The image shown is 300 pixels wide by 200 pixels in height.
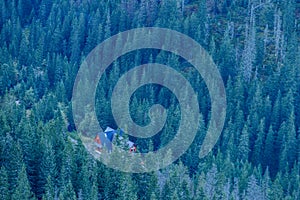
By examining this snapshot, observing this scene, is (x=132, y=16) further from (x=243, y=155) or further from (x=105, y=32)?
(x=243, y=155)

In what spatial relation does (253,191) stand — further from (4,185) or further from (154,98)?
(4,185)

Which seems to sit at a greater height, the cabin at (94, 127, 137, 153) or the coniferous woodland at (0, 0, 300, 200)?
the coniferous woodland at (0, 0, 300, 200)

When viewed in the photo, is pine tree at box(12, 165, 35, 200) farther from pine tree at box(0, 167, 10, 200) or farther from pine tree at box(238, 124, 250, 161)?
pine tree at box(238, 124, 250, 161)

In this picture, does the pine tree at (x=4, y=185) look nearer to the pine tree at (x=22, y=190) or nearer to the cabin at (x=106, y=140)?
the pine tree at (x=22, y=190)

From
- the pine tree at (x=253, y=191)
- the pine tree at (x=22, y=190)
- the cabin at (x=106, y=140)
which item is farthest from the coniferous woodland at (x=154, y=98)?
the cabin at (x=106, y=140)

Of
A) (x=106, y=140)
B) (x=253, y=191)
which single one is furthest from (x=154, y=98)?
(x=253, y=191)

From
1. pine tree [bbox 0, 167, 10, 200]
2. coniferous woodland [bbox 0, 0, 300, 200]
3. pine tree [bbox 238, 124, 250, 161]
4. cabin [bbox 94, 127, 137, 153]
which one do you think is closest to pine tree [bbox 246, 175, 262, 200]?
coniferous woodland [bbox 0, 0, 300, 200]

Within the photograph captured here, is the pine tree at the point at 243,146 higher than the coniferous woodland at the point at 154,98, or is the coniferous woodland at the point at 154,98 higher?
the coniferous woodland at the point at 154,98

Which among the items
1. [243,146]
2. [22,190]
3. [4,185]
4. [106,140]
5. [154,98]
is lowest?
[243,146]
